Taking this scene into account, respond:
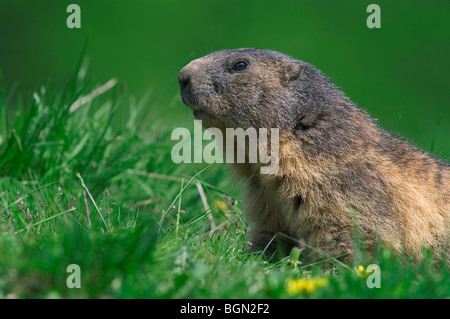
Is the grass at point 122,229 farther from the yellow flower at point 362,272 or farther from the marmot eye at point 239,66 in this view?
the marmot eye at point 239,66

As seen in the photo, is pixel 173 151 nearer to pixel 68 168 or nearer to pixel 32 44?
pixel 68 168

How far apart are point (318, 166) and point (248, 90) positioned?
722mm

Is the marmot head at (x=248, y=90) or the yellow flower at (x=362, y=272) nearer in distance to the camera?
the yellow flower at (x=362, y=272)

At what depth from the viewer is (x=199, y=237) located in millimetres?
4703

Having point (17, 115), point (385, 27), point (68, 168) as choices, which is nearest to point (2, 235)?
point (68, 168)

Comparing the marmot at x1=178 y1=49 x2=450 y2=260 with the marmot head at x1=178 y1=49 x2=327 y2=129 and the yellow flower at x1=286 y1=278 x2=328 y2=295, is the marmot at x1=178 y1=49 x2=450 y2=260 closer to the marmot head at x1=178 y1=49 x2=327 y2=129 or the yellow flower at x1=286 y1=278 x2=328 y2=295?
the marmot head at x1=178 y1=49 x2=327 y2=129

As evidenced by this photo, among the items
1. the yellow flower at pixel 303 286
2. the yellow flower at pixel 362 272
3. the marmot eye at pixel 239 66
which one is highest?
the marmot eye at pixel 239 66

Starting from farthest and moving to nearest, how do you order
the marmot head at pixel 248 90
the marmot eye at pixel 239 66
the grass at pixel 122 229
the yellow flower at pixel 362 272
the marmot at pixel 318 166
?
the marmot eye at pixel 239 66 → the marmot head at pixel 248 90 → the marmot at pixel 318 166 → the yellow flower at pixel 362 272 → the grass at pixel 122 229

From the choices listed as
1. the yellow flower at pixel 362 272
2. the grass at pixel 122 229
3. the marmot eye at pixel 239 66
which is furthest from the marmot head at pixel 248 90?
the yellow flower at pixel 362 272

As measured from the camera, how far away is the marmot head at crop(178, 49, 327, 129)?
16.7 feet

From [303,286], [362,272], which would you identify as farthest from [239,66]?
[303,286]

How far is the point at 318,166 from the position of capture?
4961 mm

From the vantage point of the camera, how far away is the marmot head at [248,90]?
201 inches

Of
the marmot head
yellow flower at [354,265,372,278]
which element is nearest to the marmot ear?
the marmot head
